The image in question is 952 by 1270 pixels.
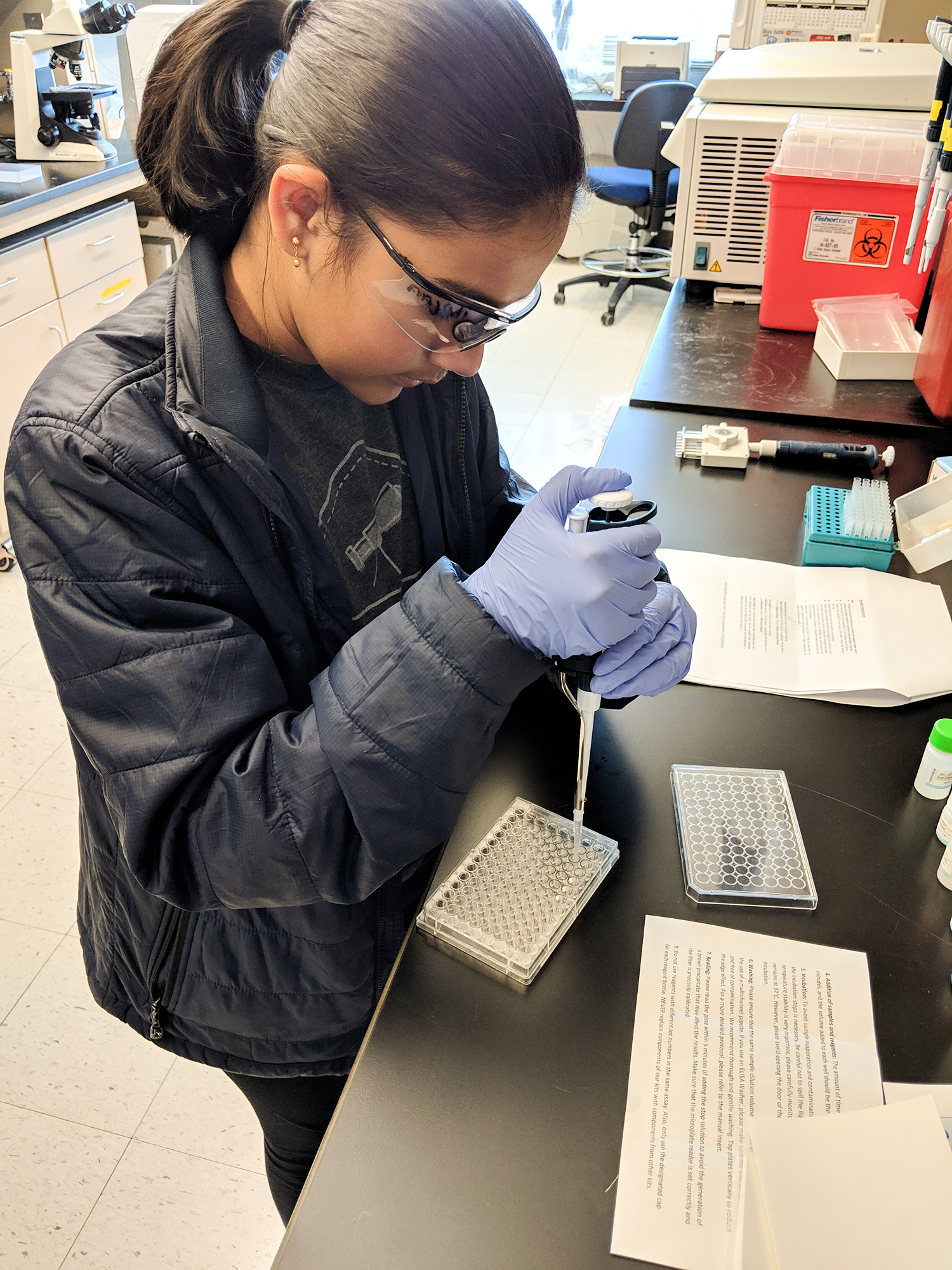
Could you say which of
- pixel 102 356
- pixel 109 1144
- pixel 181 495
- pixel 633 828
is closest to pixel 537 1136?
pixel 633 828

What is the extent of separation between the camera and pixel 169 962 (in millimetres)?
945

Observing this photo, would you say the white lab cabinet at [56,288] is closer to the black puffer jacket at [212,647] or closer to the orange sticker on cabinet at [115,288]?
the orange sticker on cabinet at [115,288]

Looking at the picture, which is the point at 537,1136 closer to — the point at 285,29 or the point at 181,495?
the point at 181,495

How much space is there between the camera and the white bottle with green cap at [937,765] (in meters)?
0.95

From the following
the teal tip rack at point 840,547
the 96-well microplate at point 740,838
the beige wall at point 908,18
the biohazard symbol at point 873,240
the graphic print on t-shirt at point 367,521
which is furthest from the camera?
the beige wall at point 908,18

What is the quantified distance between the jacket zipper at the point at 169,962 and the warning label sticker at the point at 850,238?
6.02 ft

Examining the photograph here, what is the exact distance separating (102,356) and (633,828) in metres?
0.69

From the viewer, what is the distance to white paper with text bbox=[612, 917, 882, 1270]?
67 cm

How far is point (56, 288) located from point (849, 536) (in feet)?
9.24

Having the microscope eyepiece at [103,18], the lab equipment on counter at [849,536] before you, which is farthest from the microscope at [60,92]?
the lab equipment on counter at [849,536]

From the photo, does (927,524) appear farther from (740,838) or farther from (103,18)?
(103,18)

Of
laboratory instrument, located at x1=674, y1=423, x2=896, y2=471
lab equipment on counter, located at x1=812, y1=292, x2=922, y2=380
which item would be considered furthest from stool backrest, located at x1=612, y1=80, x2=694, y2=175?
laboratory instrument, located at x1=674, y1=423, x2=896, y2=471

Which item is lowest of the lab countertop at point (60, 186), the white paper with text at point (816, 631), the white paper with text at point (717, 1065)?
the white paper with text at point (717, 1065)

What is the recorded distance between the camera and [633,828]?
0.96m
